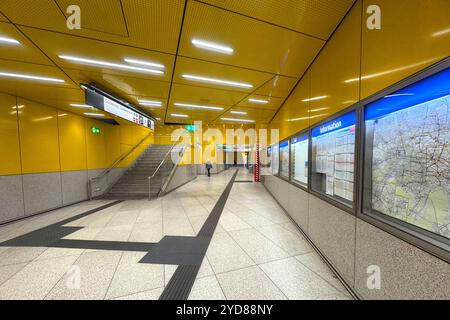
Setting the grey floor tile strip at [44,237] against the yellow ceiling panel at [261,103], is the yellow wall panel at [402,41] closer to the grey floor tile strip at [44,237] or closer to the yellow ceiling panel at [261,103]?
the yellow ceiling panel at [261,103]

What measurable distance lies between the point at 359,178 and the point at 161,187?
21.4 ft

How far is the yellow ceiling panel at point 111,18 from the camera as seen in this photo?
69.7 inches

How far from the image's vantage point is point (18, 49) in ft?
8.11

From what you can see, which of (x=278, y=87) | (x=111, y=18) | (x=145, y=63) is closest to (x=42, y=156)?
(x=145, y=63)

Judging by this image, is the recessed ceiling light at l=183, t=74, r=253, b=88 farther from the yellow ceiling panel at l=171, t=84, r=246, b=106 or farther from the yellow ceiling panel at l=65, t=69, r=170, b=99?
the yellow ceiling panel at l=65, t=69, r=170, b=99

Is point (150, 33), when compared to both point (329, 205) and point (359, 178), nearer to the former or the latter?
point (359, 178)

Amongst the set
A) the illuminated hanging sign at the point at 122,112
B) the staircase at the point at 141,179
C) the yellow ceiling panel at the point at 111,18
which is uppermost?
the yellow ceiling panel at the point at 111,18

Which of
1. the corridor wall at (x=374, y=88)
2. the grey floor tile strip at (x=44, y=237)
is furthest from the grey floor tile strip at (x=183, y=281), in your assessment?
the grey floor tile strip at (x=44, y=237)

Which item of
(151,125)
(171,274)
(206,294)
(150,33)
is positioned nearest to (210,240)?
(171,274)

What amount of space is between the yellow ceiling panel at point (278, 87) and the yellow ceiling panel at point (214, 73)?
221 mm

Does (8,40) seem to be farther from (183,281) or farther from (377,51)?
(377,51)

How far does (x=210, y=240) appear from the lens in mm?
3029

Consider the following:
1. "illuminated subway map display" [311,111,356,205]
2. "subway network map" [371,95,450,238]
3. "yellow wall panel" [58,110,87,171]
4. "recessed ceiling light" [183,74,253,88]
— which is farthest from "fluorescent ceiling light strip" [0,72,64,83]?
"subway network map" [371,95,450,238]
